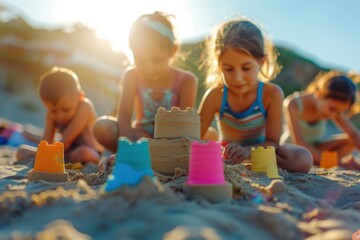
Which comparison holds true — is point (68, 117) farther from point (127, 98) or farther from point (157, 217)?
A: point (157, 217)

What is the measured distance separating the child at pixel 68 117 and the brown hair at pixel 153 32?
739 millimetres

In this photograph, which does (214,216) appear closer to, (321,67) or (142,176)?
(142,176)

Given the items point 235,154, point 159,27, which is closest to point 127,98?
point 159,27

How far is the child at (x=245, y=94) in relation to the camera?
3.18 m

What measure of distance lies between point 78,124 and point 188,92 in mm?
1103

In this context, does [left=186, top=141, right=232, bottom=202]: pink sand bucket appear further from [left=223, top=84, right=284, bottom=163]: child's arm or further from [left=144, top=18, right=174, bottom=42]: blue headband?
[left=144, top=18, right=174, bottom=42]: blue headband

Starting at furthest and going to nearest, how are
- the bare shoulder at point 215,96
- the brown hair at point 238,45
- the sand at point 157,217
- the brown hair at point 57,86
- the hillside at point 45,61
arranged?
the hillside at point 45,61 < the brown hair at point 57,86 < the bare shoulder at point 215,96 < the brown hair at point 238,45 < the sand at point 157,217

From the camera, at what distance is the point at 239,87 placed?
3.30 metres

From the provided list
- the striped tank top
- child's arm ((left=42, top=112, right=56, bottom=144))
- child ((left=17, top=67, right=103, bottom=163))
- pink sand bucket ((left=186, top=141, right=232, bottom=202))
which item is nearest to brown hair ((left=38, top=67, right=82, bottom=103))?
child ((left=17, top=67, right=103, bottom=163))

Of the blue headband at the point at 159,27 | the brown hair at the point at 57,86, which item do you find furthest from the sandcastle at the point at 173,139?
the brown hair at the point at 57,86

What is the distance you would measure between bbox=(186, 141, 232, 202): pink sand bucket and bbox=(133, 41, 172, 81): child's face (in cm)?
216

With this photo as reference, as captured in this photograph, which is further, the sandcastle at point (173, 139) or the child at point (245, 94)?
the child at point (245, 94)

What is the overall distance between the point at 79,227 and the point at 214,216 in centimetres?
40

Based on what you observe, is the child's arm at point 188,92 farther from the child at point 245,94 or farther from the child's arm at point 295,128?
the child's arm at point 295,128
